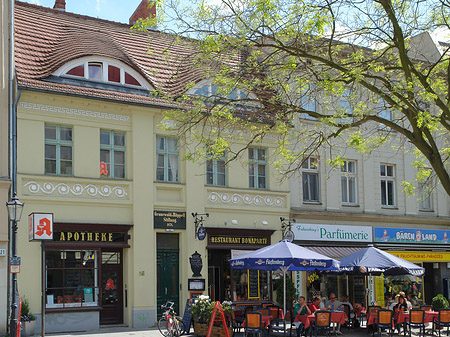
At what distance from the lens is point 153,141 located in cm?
2231

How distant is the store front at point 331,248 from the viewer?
82.6 feet

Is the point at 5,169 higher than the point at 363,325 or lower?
higher

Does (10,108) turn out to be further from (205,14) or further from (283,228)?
(283,228)

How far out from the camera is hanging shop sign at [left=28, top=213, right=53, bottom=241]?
14.9 meters

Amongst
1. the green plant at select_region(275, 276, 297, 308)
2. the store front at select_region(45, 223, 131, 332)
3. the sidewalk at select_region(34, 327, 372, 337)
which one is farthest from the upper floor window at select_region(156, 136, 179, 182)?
the green plant at select_region(275, 276, 297, 308)

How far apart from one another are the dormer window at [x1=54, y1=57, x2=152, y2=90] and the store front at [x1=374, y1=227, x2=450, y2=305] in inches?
495

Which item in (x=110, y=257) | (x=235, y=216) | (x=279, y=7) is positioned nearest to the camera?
(x=279, y=7)

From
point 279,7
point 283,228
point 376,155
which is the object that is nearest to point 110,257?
point 283,228

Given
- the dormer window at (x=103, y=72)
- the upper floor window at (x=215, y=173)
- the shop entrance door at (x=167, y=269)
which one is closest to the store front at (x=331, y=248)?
the upper floor window at (x=215, y=173)

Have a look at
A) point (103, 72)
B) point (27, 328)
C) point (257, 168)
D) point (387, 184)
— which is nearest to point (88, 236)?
point (27, 328)

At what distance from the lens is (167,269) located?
2248 centimetres

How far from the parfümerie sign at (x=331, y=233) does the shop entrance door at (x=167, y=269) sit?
5072 millimetres

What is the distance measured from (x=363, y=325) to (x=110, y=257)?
9285mm

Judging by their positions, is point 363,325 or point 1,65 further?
point 363,325
